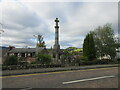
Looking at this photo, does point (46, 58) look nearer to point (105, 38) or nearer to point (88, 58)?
point (88, 58)

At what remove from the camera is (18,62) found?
13922mm

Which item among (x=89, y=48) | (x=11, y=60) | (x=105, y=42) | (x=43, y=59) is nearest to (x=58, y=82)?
(x=43, y=59)

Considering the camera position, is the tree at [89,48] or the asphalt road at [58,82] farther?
the tree at [89,48]

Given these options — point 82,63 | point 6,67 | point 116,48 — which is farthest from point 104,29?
point 6,67

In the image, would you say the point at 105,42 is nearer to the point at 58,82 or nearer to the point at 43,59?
the point at 43,59

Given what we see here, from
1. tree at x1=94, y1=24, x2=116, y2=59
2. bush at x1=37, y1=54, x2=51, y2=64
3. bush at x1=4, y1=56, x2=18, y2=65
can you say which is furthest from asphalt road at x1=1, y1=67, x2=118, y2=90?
tree at x1=94, y1=24, x2=116, y2=59

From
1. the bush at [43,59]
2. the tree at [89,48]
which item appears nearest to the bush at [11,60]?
the bush at [43,59]

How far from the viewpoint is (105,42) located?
27906 millimetres

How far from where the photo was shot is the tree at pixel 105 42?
27.3 meters

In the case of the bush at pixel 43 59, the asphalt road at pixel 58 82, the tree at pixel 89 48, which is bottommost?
the asphalt road at pixel 58 82

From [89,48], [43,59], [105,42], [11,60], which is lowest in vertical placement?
[43,59]

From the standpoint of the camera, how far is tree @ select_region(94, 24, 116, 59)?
2730 cm

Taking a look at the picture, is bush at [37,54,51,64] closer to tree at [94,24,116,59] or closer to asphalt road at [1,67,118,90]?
asphalt road at [1,67,118,90]

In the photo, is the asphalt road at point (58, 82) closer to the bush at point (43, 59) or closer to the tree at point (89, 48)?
the bush at point (43, 59)
